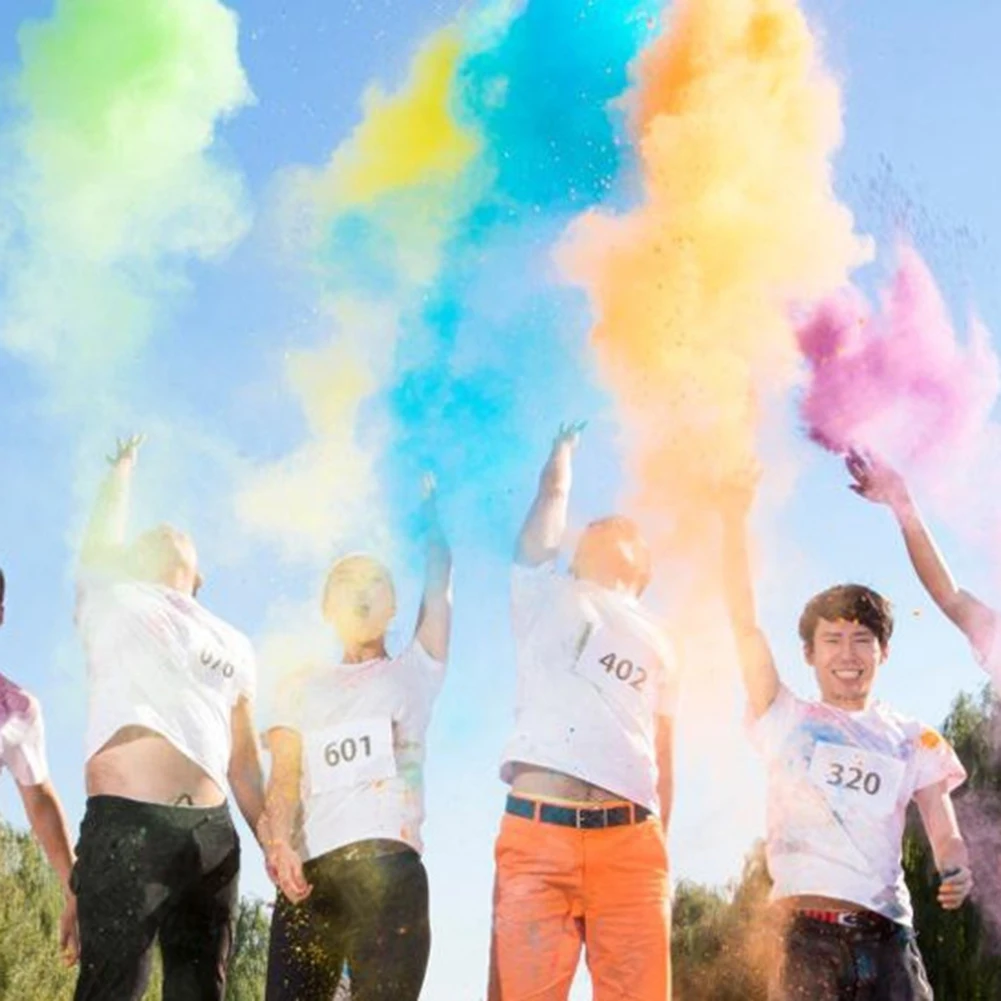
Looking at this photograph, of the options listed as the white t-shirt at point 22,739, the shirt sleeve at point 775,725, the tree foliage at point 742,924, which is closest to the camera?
the shirt sleeve at point 775,725

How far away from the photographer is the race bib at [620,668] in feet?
20.3

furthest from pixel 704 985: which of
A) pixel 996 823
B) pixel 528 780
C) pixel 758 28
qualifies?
pixel 528 780

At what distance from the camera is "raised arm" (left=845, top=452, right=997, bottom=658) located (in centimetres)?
666

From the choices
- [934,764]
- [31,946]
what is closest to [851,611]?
[934,764]

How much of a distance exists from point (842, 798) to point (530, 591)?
1.53 meters

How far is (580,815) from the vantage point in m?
5.90

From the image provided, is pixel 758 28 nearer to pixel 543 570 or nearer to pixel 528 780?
pixel 543 570

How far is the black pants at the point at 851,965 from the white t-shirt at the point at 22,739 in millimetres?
3291

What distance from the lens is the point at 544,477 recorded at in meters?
6.74

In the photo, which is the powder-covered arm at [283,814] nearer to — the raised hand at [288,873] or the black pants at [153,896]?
the raised hand at [288,873]

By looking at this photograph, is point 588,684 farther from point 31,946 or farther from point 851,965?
point 31,946

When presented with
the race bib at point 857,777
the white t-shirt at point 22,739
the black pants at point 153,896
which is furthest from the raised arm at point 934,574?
the white t-shirt at point 22,739

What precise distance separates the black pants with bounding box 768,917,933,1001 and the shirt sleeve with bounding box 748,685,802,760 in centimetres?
76

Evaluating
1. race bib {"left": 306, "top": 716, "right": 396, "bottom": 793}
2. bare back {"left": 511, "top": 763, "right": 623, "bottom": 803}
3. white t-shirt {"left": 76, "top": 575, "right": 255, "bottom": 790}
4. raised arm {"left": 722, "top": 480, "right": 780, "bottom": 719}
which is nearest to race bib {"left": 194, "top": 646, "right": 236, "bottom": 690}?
white t-shirt {"left": 76, "top": 575, "right": 255, "bottom": 790}
